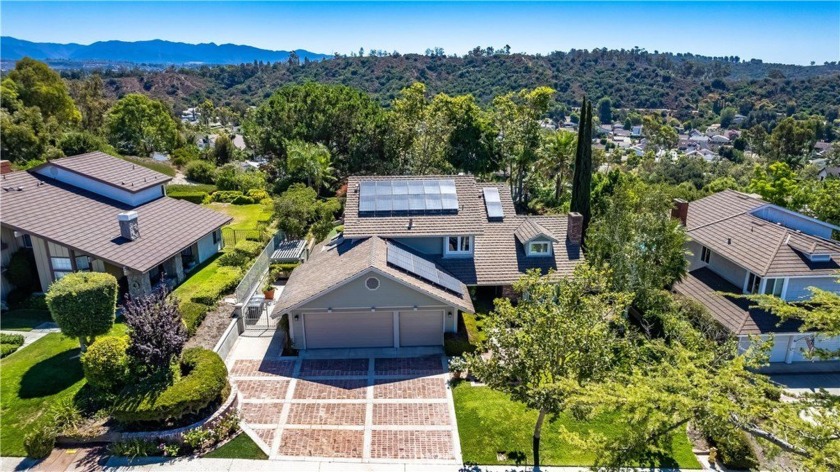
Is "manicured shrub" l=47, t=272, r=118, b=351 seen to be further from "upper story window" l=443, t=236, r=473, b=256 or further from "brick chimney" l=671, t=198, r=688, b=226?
"brick chimney" l=671, t=198, r=688, b=226

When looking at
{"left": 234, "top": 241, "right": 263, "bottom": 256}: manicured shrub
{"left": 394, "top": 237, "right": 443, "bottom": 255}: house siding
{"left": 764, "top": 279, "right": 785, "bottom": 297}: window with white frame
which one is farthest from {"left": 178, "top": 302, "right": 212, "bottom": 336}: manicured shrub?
{"left": 764, "top": 279, "right": 785, "bottom": 297}: window with white frame

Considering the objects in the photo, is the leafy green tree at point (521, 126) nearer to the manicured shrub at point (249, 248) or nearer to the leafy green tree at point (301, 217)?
the leafy green tree at point (301, 217)

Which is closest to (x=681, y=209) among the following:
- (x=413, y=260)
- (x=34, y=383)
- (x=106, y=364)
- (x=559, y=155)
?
(x=559, y=155)

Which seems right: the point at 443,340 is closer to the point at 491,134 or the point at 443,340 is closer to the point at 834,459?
the point at 834,459

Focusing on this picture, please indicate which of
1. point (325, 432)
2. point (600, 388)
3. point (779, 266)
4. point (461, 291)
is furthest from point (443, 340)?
point (779, 266)

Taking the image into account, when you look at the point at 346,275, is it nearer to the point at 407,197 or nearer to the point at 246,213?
the point at 407,197

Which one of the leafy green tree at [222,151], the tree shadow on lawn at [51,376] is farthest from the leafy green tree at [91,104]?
the tree shadow on lawn at [51,376]
